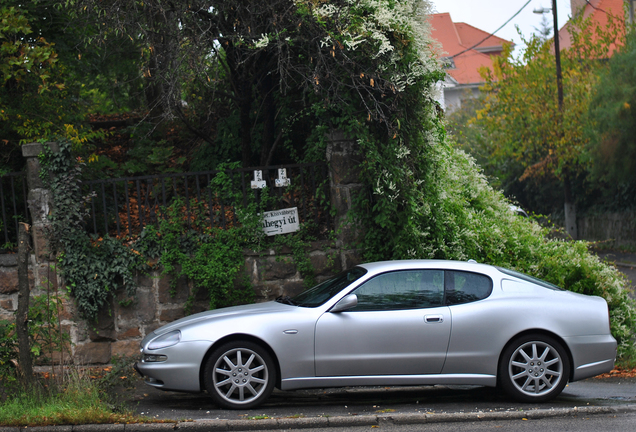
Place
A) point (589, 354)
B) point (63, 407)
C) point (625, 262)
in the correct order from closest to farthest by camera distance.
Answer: point (63, 407) → point (589, 354) → point (625, 262)

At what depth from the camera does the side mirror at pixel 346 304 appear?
611 centimetres

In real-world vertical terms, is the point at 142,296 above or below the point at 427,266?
below

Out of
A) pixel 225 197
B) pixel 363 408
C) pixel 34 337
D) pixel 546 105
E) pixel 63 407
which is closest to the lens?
pixel 63 407

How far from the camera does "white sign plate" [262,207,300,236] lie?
28.4 feet

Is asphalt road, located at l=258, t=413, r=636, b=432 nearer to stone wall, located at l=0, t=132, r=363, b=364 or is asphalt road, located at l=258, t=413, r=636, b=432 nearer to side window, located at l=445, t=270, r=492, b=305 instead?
side window, located at l=445, t=270, r=492, b=305

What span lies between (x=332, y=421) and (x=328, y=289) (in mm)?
1474

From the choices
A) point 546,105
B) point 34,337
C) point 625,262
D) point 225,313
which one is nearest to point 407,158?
point 225,313

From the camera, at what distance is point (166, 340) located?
20.3ft

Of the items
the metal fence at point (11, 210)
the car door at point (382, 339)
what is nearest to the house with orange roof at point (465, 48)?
the metal fence at point (11, 210)

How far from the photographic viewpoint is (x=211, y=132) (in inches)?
452

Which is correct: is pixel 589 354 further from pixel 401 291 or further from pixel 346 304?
pixel 346 304

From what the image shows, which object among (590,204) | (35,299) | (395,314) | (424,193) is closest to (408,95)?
(424,193)

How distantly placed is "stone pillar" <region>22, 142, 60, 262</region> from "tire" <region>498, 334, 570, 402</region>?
5573 millimetres

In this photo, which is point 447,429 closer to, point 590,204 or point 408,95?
point 408,95
